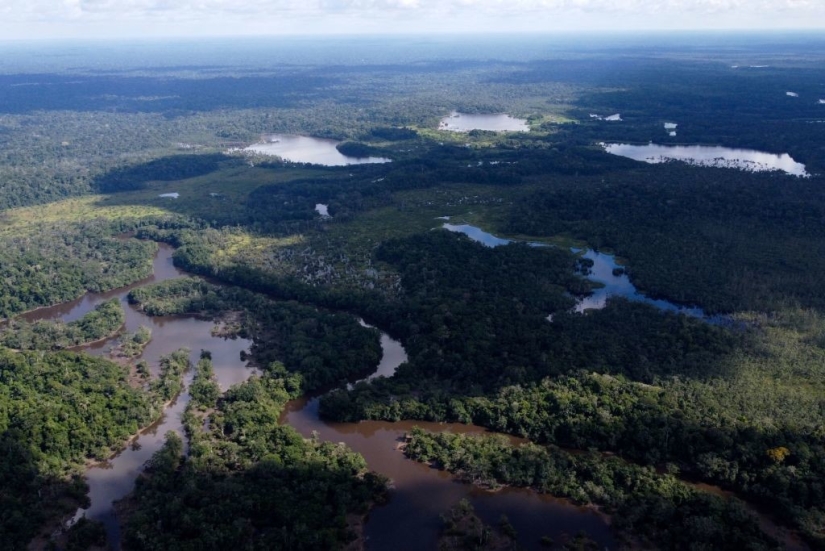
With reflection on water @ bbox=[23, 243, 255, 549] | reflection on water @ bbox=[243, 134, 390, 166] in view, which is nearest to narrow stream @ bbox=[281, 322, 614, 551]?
reflection on water @ bbox=[23, 243, 255, 549]

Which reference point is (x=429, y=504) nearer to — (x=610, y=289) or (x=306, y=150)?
(x=610, y=289)

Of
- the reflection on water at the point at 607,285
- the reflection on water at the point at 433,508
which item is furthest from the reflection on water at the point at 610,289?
the reflection on water at the point at 433,508

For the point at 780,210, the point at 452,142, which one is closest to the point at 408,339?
the point at 780,210

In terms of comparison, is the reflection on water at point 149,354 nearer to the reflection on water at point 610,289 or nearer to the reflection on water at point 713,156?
the reflection on water at point 610,289

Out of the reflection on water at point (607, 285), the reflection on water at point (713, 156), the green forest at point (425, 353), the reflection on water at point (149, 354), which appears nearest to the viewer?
the green forest at point (425, 353)

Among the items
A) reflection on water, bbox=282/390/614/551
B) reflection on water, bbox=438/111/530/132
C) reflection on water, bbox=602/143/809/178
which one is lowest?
reflection on water, bbox=282/390/614/551

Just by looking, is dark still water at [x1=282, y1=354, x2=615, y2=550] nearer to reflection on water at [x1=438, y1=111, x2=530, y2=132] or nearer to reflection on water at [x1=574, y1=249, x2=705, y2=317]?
reflection on water at [x1=574, y1=249, x2=705, y2=317]

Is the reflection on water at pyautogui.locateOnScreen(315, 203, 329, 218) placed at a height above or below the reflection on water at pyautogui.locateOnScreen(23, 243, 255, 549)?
above
